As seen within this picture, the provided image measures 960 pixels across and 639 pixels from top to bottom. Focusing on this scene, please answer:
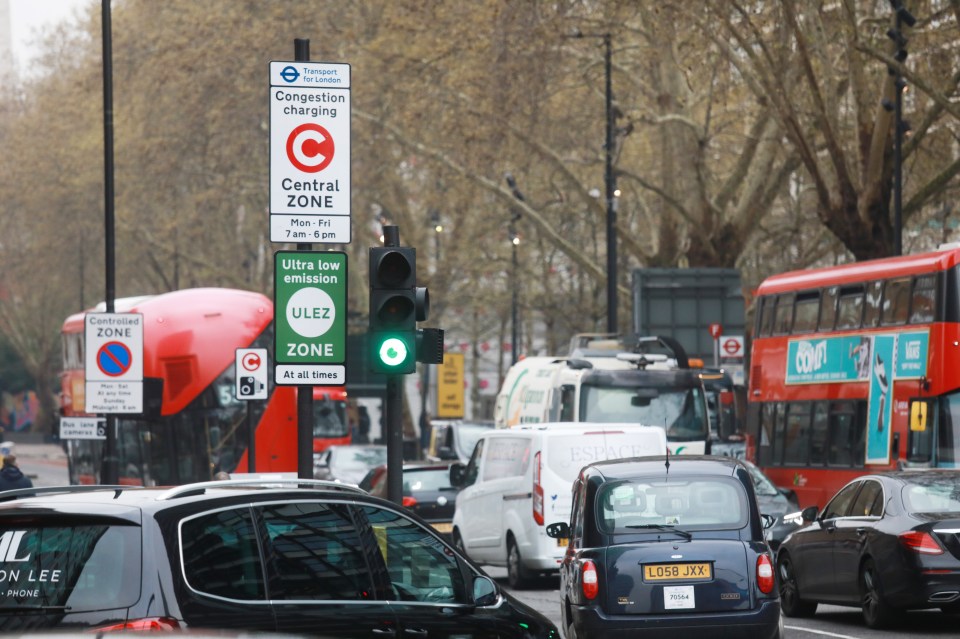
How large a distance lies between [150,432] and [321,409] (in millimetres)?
20133

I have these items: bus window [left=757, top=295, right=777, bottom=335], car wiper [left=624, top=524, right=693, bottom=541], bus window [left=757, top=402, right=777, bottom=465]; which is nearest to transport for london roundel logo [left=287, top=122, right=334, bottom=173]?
car wiper [left=624, top=524, right=693, bottom=541]

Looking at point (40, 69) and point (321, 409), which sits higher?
point (40, 69)

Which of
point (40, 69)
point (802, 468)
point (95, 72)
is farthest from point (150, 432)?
point (40, 69)

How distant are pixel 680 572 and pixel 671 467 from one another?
91 centimetres

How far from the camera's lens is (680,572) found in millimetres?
11953

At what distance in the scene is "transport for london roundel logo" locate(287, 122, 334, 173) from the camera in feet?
41.5

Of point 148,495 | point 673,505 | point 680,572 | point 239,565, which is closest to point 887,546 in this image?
point 673,505

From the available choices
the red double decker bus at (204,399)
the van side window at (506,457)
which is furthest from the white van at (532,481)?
the red double decker bus at (204,399)

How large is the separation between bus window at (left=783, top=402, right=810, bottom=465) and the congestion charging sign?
14367 mm

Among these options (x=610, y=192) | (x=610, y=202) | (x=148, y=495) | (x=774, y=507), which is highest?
(x=610, y=192)

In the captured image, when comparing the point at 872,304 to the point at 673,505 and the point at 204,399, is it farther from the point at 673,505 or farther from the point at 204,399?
the point at 673,505

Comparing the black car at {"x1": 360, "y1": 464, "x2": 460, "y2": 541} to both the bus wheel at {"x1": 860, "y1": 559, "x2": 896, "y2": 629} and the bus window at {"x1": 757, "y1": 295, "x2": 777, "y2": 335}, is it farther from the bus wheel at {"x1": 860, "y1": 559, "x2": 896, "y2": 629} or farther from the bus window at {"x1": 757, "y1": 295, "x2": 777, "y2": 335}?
the bus wheel at {"x1": 860, "y1": 559, "x2": 896, "y2": 629}

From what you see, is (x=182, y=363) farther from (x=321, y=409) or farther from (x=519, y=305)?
(x=519, y=305)

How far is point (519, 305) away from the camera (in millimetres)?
60062
